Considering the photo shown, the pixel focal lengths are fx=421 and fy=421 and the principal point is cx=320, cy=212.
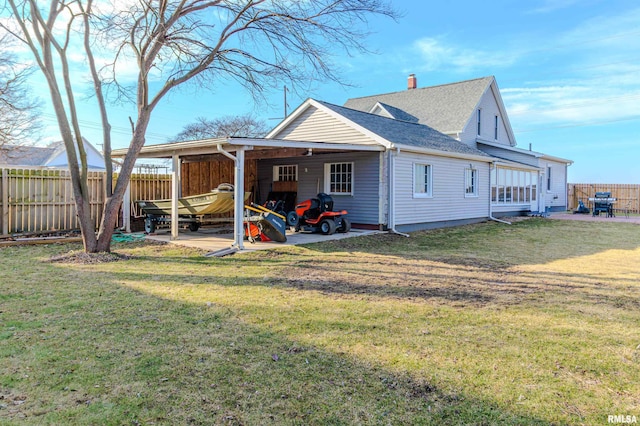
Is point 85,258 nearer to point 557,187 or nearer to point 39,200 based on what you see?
point 39,200

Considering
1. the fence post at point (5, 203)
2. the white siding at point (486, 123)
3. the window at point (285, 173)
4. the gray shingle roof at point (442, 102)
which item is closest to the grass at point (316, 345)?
the fence post at point (5, 203)

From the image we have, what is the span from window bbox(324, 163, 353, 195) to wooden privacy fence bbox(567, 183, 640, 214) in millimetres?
19084

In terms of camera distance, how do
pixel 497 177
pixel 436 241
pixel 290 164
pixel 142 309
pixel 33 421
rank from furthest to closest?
pixel 497 177, pixel 290 164, pixel 436 241, pixel 142 309, pixel 33 421

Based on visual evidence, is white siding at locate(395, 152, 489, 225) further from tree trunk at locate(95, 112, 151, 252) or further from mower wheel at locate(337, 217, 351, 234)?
tree trunk at locate(95, 112, 151, 252)

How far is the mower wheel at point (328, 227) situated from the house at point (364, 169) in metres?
1.49

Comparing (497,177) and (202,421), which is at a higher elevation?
(497,177)

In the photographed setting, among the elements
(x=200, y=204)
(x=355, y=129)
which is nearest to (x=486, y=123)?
(x=355, y=129)

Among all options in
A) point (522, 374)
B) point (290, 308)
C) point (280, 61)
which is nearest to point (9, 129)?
point (280, 61)

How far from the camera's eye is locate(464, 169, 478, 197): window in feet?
51.7

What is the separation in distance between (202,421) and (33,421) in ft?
3.28

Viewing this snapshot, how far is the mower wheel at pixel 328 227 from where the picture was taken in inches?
458

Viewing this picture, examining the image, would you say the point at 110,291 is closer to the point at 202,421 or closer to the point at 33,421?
the point at 33,421

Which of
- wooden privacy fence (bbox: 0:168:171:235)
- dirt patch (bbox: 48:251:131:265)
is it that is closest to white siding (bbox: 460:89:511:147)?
wooden privacy fence (bbox: 0:168:171:235)

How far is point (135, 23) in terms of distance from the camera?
30.6 ft
